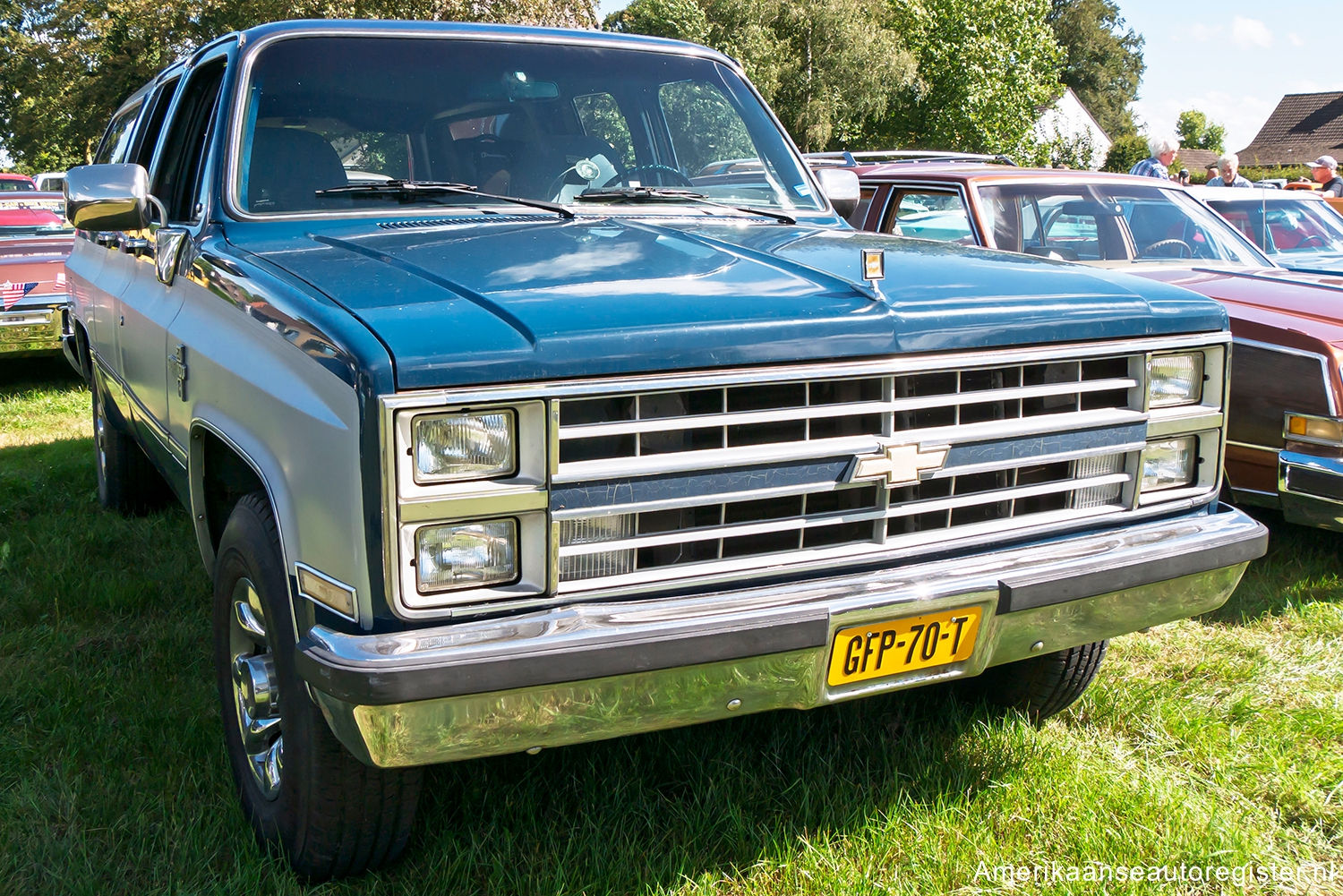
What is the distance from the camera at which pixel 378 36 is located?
130 inches

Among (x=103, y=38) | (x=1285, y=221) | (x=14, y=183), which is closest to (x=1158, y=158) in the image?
(x=1285, y=221)

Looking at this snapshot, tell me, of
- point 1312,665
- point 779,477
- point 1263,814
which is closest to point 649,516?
point 779,477

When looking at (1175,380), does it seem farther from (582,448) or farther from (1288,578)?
(1288,578)

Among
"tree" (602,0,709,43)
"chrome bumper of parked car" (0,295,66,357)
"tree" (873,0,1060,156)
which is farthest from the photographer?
"tree" (873,0,1060,156)

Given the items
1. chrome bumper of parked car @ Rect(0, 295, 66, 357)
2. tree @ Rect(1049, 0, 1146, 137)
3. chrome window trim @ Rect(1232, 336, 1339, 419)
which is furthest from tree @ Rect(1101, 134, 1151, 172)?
chrome window trim @ Rect(1232, 336, 1339, 419)

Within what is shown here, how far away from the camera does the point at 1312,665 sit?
12.1 feet

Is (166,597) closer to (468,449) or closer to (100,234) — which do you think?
(100,234)

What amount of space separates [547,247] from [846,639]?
113cm

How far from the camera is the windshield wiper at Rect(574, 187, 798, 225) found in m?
3.31

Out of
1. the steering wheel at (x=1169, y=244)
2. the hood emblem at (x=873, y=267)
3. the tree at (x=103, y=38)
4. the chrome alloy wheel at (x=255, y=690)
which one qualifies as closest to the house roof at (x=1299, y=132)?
the tree at (x=103, y=38)

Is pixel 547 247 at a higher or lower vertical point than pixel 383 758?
higher

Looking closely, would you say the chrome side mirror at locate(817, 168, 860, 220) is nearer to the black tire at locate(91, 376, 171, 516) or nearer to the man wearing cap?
the black tire at locate(91, 376, 171, 516)

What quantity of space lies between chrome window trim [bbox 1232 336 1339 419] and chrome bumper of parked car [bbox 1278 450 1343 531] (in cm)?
19

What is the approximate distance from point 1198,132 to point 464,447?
326ft
